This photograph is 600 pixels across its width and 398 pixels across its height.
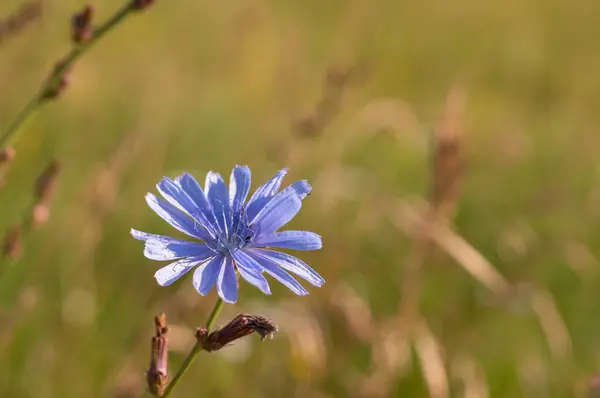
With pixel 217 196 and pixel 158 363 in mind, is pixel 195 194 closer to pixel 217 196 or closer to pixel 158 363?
pixel 217 196

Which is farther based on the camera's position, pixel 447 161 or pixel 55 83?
pixel 447 161

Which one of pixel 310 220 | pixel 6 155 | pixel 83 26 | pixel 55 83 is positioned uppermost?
pixel 83 26

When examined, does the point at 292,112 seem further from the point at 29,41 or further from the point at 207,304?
the point at 207,304

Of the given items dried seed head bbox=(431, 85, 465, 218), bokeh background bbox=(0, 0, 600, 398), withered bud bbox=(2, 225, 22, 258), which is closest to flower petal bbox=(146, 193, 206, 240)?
withered bud bbox=(2, 225, 22, 258)

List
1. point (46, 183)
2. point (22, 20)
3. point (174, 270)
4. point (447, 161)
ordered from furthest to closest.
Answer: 1. point (447, 161)
2. point (22, 20)
3. point (46, 183)
4. point (174, 270)

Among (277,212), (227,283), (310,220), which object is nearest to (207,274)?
(227,283)

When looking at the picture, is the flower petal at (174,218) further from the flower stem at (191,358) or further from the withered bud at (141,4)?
the withered bud at (141,4)

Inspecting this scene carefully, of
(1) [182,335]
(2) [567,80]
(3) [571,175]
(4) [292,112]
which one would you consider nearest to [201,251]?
(1) [182,335]

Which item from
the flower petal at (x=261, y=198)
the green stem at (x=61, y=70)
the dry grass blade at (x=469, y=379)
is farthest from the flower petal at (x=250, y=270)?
the dry grass blade at (x=469, y=379)
